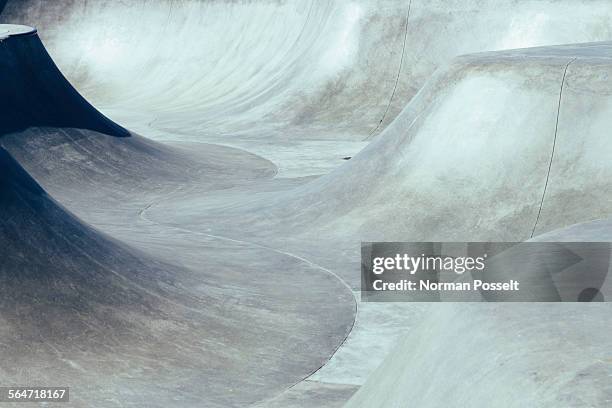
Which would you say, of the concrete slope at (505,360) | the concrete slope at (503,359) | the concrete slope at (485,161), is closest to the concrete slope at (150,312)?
the concrete slope at (485,161)

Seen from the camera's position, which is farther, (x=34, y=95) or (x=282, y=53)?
(x=282, y=53)

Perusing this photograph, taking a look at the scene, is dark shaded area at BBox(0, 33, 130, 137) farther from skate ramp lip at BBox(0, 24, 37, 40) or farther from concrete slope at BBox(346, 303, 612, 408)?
concrete slope at BBox(346, 303, 612, 408)

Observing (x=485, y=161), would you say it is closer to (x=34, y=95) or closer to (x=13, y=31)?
(x=34, y=95)

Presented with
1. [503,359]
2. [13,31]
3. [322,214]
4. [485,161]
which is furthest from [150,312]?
[13,31]

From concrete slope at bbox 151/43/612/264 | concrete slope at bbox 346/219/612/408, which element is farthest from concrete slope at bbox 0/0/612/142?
concrete slope at bbox 346/219/612/408

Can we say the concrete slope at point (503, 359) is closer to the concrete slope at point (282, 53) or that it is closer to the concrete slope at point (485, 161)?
the concrete slope at point (485, 161)

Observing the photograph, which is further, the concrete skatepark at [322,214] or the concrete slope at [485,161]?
the concrete slope at [485,161]
